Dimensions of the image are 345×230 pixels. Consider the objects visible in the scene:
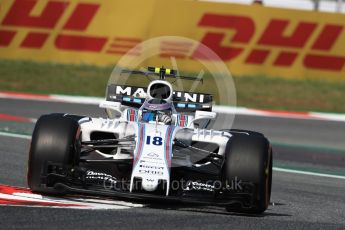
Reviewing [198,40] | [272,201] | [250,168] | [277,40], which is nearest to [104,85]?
[198,40]

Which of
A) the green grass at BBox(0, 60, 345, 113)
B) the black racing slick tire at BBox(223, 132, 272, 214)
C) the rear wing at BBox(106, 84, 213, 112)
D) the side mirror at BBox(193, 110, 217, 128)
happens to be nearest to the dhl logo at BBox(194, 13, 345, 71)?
the green grass at BBox(0, 60, 345, 113)

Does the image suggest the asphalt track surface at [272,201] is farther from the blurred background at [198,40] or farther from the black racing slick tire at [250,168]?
the blurred background at [198,40]

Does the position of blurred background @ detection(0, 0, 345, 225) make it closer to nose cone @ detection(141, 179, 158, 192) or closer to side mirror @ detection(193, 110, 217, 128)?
side mirror @ detection(193, 110, 217, 128)

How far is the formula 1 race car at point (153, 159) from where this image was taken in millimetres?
8969

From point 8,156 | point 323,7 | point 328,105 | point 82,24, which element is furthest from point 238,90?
point 8,156

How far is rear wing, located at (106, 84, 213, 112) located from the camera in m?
10.5

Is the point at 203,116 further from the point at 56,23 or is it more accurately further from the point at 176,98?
the point at 56,23

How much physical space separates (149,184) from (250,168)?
934mm

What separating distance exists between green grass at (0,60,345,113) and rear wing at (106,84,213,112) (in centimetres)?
1102

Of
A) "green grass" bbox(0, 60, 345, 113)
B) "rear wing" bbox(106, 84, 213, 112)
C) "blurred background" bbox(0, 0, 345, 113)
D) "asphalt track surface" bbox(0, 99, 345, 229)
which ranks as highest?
"blurred background" bbox(0, 0, 345, 113)

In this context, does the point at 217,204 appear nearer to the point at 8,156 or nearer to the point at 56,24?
the point at 8,156

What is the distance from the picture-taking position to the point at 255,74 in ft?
73.6

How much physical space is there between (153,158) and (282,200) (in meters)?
2.01

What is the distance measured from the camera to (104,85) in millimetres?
22484
